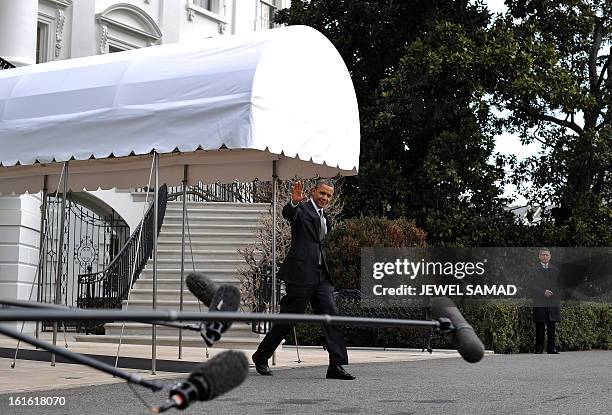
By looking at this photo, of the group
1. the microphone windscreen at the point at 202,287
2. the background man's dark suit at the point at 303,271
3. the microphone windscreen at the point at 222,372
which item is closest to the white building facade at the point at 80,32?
the background man's dark suit at the point at 303,271

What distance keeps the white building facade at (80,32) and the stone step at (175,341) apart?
121 inches

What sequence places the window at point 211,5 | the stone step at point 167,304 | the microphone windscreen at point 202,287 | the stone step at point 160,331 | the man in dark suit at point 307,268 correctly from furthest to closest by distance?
the window at point 211,5 < the stone step at point 167,304 < the stone step at point 160,331 < the man in dark suit at point 307,268 < the microphone windscreen at point 202,287

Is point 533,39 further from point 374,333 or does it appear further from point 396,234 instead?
point 374,333

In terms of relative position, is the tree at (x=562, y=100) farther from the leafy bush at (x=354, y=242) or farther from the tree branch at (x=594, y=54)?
the leafy bush at (x=354, y=242)

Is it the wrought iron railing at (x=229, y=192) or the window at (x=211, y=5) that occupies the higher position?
the window at (x=211, y=5)

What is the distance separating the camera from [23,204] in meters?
19.8

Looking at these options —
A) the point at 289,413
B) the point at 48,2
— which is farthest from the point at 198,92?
the point at 48,2

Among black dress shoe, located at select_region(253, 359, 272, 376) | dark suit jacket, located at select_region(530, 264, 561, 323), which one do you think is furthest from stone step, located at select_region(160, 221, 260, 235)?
black dress shoe, located at select_region(253, 359, 272, 376)

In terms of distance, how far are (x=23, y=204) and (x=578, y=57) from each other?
1541cm

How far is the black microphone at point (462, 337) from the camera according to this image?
3.27m

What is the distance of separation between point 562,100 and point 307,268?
15.3m

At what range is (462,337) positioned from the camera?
3309mm

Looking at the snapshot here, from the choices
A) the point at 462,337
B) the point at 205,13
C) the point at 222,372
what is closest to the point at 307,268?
the point at 462,337

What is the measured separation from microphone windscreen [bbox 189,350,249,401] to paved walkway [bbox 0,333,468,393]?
21.6ft
